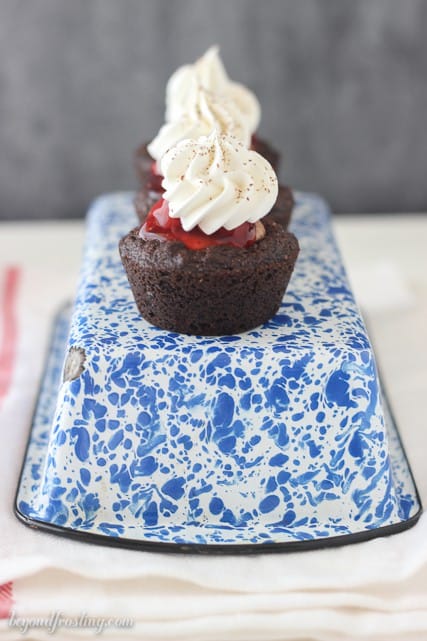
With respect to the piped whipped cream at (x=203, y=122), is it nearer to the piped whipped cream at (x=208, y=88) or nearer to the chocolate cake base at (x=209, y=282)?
the piped whipped cream at (x=208, y=88)

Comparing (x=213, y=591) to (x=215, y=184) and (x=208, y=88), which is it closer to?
(x=215, y=184)

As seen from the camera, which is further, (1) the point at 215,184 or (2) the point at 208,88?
(2) the point at 208,88

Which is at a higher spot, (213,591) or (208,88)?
(208,88)

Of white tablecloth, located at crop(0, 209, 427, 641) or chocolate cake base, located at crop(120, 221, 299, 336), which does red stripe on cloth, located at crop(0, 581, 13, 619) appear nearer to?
white tablecloth, located at crop(0, 209, 427, 641)

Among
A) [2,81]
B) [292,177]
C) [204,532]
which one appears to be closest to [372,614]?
[204,532]

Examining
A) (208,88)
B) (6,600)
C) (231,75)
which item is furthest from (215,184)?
(231,75)

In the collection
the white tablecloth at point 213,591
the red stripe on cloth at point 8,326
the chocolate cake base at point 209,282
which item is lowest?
the red stripe on cloth at point 8,326

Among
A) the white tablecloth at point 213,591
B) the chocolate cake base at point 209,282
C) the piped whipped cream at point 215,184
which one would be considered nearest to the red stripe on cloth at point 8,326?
the white tablecloth at point 213,591
